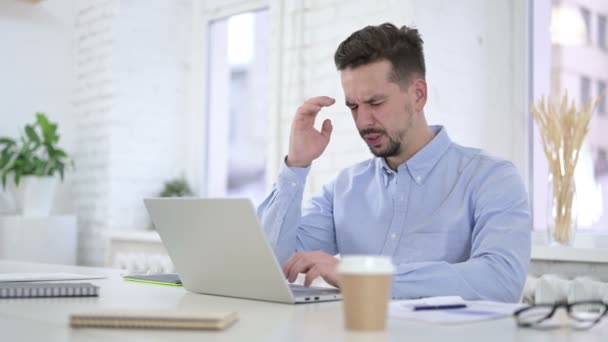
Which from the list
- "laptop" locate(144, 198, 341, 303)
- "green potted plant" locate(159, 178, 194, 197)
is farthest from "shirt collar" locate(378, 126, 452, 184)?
"green potted plant" locate(159, 178, 194, 197)

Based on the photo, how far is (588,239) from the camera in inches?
104

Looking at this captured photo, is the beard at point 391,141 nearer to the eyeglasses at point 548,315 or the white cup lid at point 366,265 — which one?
the eyeglasses at point 548,315

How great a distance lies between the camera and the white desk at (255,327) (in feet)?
3.16

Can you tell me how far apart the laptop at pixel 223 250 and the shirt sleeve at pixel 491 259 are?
0.59 feet

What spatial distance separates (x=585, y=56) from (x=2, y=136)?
291 cm

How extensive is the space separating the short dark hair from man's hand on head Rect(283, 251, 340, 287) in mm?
721

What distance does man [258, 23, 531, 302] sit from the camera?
6.17 feet

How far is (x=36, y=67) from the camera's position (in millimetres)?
4148

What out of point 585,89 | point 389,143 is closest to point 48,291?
point 389,143

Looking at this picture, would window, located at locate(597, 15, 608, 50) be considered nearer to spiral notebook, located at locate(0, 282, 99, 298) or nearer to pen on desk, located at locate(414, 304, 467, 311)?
pen on desk, located at locate(414, 304, 467, 311)

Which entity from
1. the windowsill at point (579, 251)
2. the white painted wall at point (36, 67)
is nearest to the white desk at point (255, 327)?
the windowsill at point (579, 251)

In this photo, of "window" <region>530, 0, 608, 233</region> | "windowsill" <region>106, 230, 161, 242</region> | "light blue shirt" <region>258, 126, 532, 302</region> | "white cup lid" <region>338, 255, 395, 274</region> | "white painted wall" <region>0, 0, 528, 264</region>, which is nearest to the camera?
"white cup lid" <region>338, 255, 395, 274</region>

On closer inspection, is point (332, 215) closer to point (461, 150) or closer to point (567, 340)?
point (461, 150)

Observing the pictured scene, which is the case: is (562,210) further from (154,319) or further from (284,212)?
(154,319)
